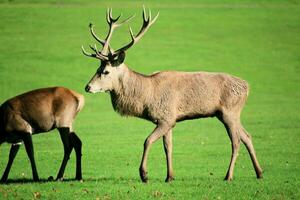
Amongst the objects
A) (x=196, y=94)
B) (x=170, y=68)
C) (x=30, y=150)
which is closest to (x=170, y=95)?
(x=196, y=94)

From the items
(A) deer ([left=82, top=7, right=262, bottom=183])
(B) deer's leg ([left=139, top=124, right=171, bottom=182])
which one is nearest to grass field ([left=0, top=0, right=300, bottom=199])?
(B) deer's leg ([left=139, top=124, right=171, bottom=182])

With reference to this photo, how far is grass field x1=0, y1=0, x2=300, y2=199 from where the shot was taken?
1305 cm

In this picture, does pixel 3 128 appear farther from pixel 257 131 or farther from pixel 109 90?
pixel 257 131

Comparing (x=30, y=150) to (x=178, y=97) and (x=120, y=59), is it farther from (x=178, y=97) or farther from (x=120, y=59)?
(x=178, y=97)

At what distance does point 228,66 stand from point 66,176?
92.2 feet

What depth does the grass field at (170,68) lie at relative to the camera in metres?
13.1

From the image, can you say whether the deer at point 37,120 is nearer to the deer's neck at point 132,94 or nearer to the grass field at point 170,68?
the grass field at point 170,68

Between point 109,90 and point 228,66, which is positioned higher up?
point 109,90

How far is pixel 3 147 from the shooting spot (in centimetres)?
2306

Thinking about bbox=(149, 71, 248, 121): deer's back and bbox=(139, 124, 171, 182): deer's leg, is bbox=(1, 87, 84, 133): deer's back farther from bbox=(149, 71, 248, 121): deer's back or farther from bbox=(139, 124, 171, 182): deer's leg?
bbox=(139, 124, 171, 182): deer's leg

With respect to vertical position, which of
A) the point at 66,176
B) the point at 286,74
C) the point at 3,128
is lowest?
the point at 286,74

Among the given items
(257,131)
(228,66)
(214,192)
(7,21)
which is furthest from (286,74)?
(214,192)

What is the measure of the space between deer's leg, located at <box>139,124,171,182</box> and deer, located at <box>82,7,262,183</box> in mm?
141

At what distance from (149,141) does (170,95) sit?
1.12 metres
